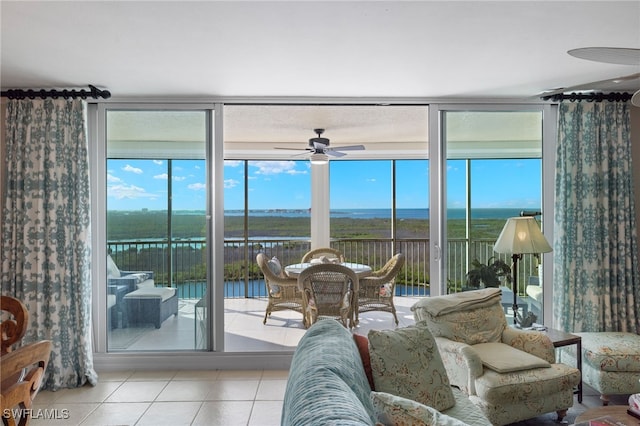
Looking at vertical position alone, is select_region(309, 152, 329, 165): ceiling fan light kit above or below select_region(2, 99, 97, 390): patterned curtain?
above

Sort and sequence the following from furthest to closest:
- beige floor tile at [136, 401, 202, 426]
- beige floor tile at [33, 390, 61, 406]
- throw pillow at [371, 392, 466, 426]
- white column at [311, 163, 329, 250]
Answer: white column at [311, 163, 329, 250]
beige floor tile at [33, 390, 61, 406]
beige floor tile at [136, 401, 202, 426]
throw pillow at [371, 392, 466, 426]

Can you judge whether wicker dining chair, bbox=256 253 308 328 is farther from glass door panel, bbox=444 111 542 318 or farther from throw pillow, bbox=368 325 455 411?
throw pillow, bbox=368 325 455 411

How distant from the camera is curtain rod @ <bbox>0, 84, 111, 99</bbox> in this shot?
11.7 feet

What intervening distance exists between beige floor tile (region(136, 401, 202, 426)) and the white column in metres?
4.08

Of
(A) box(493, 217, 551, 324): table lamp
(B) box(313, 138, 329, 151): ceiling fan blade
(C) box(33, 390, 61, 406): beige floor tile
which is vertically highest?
(B) box(313, 138, 329, 151): ceiling fan blade

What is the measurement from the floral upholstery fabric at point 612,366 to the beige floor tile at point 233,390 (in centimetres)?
258

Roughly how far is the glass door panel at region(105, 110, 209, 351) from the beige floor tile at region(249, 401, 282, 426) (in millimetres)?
1016

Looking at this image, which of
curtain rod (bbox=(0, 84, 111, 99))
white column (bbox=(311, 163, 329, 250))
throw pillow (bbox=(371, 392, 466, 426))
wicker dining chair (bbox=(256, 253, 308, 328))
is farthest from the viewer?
white column (bbox=(311, 163, 329, 250))

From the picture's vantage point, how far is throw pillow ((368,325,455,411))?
2004mm

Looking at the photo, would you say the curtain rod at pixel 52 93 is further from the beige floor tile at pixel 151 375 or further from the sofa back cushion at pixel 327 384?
the sofa back cushion at pixel 327 384

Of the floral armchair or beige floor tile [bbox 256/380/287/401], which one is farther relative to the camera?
beige floor tile [bbox 256/380/287/401]

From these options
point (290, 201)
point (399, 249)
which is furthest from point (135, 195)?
point (399, 249)

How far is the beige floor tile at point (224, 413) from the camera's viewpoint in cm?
296

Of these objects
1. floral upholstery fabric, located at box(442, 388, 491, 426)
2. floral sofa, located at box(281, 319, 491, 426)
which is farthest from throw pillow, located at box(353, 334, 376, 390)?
floral upholstery fabric, located at box(442, 388, 491, 426)
